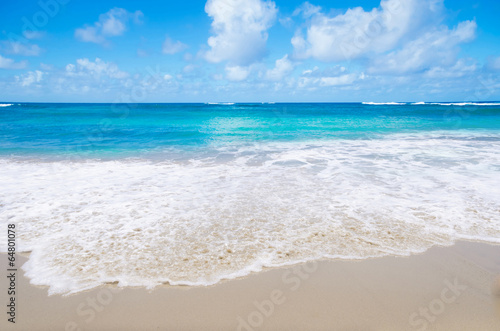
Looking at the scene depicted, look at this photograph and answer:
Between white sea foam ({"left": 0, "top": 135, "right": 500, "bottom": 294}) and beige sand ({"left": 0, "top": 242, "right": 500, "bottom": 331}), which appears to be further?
white sea foam ({"left": 0, "top": 135, "right": 500, "bottom": 294})

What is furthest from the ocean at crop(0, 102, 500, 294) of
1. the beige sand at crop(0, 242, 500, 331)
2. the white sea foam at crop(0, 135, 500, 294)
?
the beige sand at crop(0, 242, 500, 331)

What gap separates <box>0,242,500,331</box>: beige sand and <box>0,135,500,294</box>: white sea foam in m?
0.24

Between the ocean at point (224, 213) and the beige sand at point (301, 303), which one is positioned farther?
the ocean at point (224, 213)

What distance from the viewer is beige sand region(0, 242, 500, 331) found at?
2990 mm

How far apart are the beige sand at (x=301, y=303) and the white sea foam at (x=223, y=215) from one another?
244mm

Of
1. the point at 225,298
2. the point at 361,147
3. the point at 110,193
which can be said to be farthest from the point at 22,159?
the point at 361,147

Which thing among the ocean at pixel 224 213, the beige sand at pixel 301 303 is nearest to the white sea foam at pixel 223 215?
the ocean at pixel 224 213

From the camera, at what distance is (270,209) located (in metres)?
5.93

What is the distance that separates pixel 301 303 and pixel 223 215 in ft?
8.93

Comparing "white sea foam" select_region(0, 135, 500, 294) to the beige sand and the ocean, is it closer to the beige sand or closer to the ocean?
the ocean

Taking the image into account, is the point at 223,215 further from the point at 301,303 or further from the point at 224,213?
the point at 301,303

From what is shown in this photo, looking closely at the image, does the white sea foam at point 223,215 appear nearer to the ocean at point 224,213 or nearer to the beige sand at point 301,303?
the ocean at point 224,213

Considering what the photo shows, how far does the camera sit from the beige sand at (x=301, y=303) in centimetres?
299

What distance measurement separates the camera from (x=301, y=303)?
129 inches
